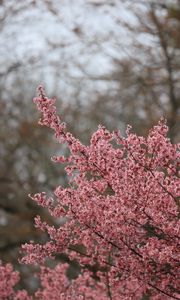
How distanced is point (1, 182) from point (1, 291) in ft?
14.9

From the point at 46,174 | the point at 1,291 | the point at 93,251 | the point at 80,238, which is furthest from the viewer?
the point at 46,174

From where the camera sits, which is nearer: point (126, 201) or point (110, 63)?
point (126, 201)

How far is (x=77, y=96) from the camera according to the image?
1664 centimetres

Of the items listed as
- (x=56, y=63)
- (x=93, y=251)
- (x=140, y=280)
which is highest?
(x=56, y=63)

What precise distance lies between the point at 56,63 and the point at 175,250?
8.32m

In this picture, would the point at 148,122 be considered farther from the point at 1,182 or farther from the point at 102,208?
the point at 102,208

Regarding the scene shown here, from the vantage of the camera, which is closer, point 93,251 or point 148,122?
point 93,251

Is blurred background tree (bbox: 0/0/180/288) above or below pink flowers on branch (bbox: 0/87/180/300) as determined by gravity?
above

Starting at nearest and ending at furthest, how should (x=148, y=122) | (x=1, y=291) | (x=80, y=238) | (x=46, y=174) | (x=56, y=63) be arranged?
1. (x=80, y=238)
2. (x=1, y=291)
3. (x=56, y=63)
4. (x=148, y=122)
5. (x=46, y=174)

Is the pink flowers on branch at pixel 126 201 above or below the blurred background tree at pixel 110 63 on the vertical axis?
below

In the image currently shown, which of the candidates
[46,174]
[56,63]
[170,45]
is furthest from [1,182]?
[46,174]

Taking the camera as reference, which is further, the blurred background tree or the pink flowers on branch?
the blurred background tree

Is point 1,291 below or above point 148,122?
below

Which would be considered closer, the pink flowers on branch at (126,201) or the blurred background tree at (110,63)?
the pink flowers on branch at (126,201)
